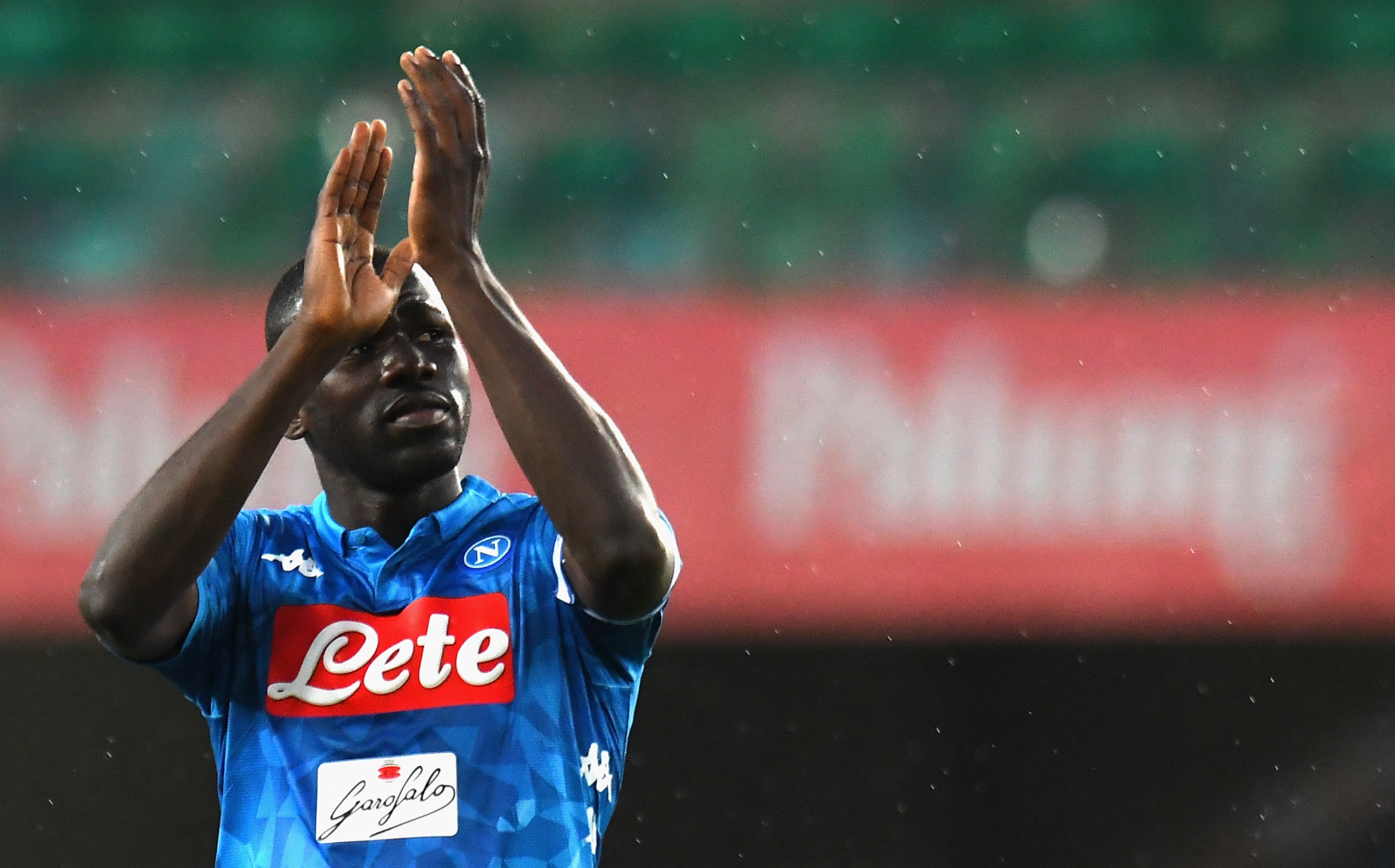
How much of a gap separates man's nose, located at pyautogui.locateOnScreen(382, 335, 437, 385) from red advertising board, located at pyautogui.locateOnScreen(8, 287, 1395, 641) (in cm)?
301

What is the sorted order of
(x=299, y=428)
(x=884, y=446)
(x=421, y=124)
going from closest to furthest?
(x=421, y=124) → (x=299, y=428) → (x=884, y=446)

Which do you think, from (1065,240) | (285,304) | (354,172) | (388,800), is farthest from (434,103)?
(1065,240)

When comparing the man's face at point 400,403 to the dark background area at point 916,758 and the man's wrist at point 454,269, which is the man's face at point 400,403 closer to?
the man's wrist at point 454,269

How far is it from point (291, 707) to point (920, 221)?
4342mm

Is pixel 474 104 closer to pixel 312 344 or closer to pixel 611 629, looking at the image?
pixel 312 344

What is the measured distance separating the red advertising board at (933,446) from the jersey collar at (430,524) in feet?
9.61

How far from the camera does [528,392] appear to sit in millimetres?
1688

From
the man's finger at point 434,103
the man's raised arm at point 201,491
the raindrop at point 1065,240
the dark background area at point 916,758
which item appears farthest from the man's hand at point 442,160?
the raindrop at point 1065,240

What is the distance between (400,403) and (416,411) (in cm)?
2

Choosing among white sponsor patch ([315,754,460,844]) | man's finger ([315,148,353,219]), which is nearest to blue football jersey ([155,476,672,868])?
white sponsor patch ([315,754,460,844])

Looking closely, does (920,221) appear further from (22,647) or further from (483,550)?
(483,550)

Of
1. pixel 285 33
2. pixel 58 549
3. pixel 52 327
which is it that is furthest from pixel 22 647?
pixel 285 33

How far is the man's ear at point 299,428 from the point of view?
6.62 feet

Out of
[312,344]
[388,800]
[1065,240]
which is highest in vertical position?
[312,344]
